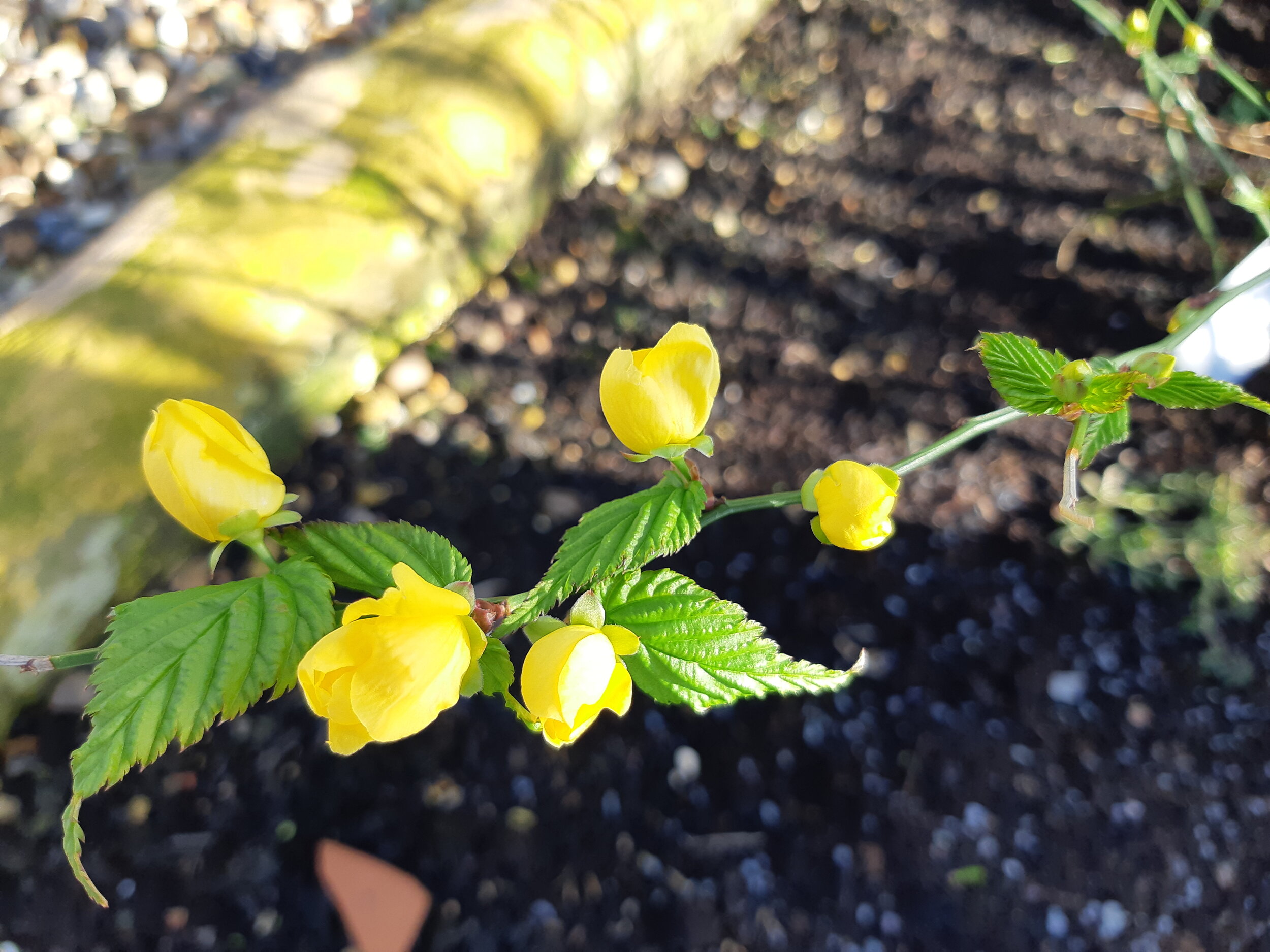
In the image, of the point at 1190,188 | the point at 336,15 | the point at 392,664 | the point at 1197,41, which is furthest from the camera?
the point at 336,15

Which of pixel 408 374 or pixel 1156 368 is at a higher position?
pixel 1156 368

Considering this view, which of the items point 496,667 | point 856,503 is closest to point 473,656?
point 496,667

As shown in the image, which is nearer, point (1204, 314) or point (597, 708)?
point (597, 708)

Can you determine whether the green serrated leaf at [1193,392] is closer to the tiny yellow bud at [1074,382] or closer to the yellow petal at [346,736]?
the tiny yellow bud at [1074,382]

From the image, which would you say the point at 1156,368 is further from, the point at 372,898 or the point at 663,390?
the point at 372,898

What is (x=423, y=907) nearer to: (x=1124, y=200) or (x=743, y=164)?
(x=743, y=164)

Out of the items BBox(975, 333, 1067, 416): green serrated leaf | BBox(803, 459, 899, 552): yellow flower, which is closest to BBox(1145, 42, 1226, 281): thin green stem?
BBox(975, 333, 1067, 416): green serrated leaf

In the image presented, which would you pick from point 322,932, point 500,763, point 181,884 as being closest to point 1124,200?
point 500,763
